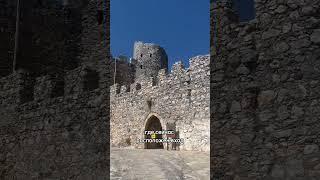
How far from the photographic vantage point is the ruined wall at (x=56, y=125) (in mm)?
7242

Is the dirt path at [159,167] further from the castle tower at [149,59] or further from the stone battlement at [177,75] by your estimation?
the castle tower at [149,59]

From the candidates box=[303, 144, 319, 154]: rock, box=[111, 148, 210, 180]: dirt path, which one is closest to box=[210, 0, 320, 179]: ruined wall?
box=[303, 144, 319, 154]: rock

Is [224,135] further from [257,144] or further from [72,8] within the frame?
[72,8]

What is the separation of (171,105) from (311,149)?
1744cm

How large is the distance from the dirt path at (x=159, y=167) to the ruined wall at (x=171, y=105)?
3539mm

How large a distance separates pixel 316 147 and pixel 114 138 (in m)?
22.1

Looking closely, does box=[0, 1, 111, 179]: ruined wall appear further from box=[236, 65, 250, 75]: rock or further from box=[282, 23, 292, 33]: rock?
box=[282, 23, 292, 33]: rock

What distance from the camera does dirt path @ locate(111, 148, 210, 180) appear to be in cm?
1201

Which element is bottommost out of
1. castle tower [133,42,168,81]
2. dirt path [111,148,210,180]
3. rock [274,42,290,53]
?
dirt path [111,148,210,180]

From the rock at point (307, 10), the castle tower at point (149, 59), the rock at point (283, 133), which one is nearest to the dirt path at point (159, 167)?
the rock at point (283, 133)

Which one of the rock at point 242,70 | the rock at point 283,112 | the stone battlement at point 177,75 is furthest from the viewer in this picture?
the stone battlement at point 177,75

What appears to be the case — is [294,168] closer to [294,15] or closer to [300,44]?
[300,44]

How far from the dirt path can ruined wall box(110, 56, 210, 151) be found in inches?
139

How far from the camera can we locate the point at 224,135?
17.7ft
